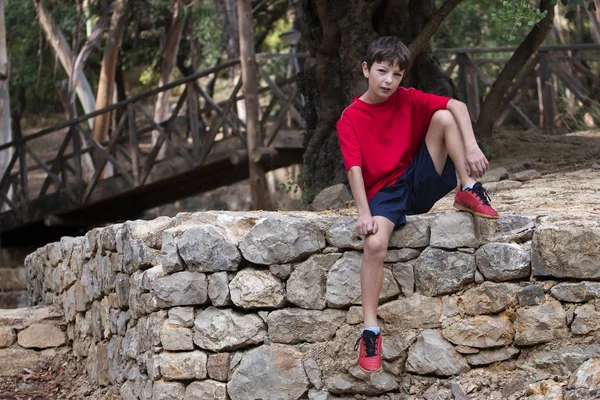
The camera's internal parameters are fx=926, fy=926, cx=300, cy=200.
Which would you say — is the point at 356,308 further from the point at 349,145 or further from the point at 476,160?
the point at 476,160

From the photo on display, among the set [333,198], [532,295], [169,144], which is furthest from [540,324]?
[169,144]

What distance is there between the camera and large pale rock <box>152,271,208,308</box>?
4.77 m

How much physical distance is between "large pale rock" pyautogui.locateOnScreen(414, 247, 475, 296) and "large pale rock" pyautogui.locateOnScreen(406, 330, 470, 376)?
221 mm

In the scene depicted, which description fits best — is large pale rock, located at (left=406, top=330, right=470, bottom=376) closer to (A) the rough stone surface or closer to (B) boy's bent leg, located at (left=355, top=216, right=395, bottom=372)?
(B) boy's bent leg, located at (left=355, top=216, right=395, bottom=372)

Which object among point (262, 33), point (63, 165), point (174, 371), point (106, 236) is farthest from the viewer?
point (262, 33)

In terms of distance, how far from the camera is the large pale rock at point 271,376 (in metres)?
4.66

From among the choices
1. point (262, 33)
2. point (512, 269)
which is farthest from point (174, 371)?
point (262, 33)

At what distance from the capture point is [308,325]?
468 cm

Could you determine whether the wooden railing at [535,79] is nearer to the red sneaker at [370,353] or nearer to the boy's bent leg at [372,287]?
the boy's bent leg at [372,287]

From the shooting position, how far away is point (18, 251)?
14844 millimetres

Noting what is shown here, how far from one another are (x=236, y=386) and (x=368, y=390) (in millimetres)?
667

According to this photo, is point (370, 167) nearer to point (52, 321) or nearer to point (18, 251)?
point (52, 321)

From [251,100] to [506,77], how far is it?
2992mm

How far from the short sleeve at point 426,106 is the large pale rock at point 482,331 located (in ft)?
3.23
